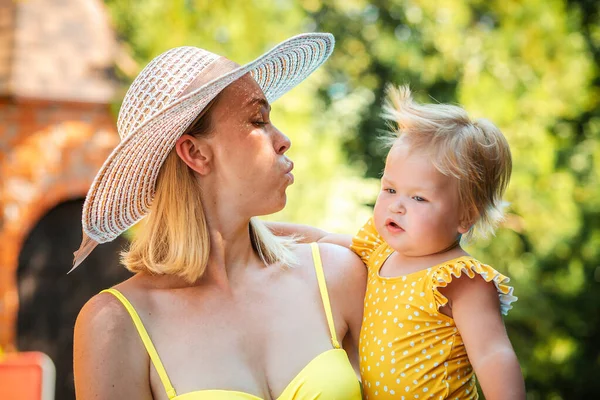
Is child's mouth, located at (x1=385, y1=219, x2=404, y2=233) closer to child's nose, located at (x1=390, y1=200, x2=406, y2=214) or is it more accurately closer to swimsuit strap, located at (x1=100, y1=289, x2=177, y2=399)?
child's nose, located at (x1=390, y1=200, x2=406, y2=214)

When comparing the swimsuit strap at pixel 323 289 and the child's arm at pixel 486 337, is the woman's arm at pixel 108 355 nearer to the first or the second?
the swimsuit strap at pixel 323 289

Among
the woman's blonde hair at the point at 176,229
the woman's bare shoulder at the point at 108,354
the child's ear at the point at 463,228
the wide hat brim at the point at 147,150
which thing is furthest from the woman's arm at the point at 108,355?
the child's ear at the point at 463,228

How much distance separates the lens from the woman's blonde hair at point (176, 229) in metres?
2.06

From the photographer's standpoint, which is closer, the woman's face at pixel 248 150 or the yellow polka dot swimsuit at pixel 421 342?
the yellow polka dot swimsuit at pixel 421 342

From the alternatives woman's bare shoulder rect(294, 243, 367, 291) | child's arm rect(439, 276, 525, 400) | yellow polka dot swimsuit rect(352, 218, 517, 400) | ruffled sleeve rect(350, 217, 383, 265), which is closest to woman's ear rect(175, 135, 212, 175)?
woman's bare shoulder rect(294, 243, 367, 291)

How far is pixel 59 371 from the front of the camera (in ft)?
19.4

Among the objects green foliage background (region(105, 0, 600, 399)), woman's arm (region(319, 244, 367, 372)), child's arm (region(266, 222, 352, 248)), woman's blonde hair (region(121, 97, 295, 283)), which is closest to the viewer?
woman's blonde hair (region(121, 97, 295, 283))

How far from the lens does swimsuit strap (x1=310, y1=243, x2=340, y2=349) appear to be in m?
2.09

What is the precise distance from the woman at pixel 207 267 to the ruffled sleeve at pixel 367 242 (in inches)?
1.5

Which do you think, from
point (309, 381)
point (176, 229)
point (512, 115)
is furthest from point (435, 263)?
point (512, 115)

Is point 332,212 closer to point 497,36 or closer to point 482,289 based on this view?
point 497,36

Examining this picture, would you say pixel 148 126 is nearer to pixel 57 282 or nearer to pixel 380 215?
pixel 380 215

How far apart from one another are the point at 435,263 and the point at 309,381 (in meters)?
0.45

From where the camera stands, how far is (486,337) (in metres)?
1.80
